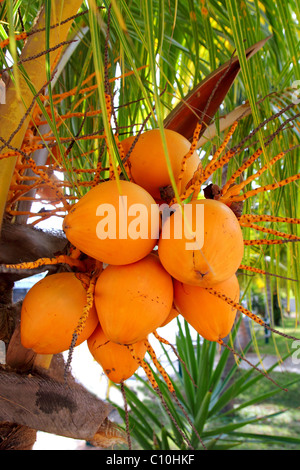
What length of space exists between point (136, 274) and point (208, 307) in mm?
120

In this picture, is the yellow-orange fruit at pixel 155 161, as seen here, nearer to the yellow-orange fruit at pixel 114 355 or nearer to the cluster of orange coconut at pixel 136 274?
the cluster of orange coconut at pixel 136 274

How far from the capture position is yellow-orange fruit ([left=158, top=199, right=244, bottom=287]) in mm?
541

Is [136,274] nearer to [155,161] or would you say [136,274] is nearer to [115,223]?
[115,223]

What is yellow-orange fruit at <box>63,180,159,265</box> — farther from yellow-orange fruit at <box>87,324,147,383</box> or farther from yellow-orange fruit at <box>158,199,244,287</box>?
yellow-orange fruit at <box>87,324,147,383</box>

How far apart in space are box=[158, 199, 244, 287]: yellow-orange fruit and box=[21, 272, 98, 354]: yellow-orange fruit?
154 mm

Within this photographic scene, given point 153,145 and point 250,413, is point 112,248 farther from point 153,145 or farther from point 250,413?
point 250,413

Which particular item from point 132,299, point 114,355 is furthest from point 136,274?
point 114,355

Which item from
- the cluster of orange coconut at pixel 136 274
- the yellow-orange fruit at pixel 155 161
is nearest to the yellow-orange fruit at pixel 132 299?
the cluster of orange coconut at pixel 136 274

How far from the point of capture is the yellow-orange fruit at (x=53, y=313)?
0.62 metres

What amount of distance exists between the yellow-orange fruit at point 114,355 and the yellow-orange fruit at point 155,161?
24cm

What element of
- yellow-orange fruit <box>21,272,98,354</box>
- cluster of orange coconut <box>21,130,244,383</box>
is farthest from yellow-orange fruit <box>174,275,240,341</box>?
yellow-orange fruit <box>21,272,98,354</box>

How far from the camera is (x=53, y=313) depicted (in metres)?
0.62

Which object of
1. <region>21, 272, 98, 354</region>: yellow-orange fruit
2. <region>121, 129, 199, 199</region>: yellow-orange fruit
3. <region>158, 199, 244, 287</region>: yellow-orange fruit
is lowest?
<region>21, 272, 98, 354</region>: yellow-orange fruit

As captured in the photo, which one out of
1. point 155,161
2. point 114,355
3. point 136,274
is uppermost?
point 155,161
